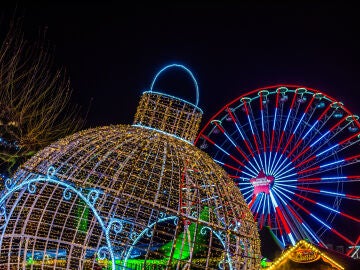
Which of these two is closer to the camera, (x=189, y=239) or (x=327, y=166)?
(x=189, y=239)

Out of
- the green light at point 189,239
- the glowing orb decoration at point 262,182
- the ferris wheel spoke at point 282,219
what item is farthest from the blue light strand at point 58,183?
the glowing orb decoration at point 262,182

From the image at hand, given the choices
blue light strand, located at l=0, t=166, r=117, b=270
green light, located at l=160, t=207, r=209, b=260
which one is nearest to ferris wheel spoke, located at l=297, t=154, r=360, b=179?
green light, located at l=160, t=207, r=209, b=260

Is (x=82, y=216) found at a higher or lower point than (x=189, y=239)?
lower

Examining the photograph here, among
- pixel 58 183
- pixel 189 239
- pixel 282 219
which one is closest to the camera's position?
pixel 58 183

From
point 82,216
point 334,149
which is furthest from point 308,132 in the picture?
point 82,216

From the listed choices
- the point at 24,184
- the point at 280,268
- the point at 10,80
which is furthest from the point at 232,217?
the point at 10,80

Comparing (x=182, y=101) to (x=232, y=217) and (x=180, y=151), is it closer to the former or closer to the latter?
(x=180, y=151)

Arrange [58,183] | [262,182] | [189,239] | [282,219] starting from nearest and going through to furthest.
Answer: [58,183]
[189,239]
[282,219]
[262,182]

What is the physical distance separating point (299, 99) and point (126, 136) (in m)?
15.9

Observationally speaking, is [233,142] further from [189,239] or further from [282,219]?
[189,239]

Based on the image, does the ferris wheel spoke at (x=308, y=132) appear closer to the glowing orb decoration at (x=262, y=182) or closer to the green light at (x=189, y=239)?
the glowing orb decoration at (x=262, y=182)

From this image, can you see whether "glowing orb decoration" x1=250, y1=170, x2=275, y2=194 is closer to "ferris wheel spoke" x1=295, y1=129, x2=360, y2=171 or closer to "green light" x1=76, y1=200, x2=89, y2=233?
"ferris wheel spoke" x1=295, y1=129, x2=360, y2=171

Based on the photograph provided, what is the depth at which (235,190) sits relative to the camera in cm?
727

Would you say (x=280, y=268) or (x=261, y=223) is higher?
(x=280, y=268)
